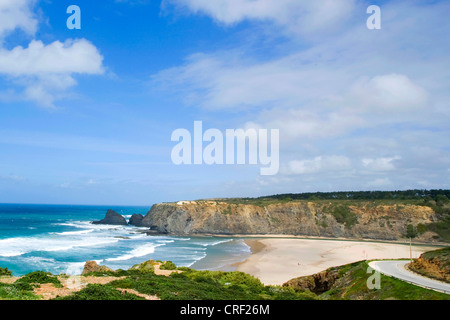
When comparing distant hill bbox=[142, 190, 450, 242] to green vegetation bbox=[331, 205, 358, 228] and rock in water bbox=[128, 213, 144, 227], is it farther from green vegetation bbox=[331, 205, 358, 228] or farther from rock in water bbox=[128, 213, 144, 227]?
rock in water bbox=[128, 213, 144, 227]

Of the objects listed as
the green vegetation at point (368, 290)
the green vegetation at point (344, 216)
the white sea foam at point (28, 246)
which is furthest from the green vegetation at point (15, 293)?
the green vegetation at point (344, 216)

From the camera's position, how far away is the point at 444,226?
302ft

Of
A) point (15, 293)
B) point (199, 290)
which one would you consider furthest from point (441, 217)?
point (15, 293)

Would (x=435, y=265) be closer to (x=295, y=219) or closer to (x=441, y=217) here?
(x=295, y=219)

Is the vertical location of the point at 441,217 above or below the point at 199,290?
below

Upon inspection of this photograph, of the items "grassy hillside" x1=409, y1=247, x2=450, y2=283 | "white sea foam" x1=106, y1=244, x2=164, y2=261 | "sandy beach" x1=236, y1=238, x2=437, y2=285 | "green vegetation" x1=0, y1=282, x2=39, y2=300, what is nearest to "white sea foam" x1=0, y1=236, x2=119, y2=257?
"white sea foam" x1=106, y1=244, x2=164, y2=261

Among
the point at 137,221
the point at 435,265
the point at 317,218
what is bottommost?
the point at 137,221

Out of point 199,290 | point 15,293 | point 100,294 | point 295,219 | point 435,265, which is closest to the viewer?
point 15,293

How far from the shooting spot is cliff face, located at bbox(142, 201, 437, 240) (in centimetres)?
9894

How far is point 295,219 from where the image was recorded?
11019 cm

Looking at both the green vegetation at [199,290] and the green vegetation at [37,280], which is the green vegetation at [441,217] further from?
the green vegetation at [37,280]

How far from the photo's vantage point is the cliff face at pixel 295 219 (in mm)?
98938
